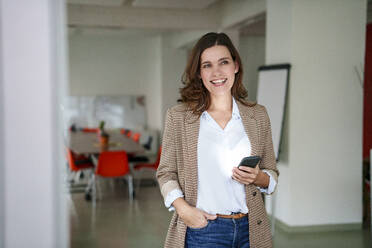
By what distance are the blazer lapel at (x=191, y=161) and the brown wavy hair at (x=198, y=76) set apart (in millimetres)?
71

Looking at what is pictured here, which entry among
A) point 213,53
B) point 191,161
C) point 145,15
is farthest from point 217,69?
point 145,15

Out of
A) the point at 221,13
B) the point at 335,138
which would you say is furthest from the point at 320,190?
the point at 221,13

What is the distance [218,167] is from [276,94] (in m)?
3.51

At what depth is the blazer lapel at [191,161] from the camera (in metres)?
1.74

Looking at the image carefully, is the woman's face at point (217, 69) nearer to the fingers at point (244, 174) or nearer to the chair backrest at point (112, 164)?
the fingers at point (244, 174)

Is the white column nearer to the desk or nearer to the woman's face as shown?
the woman's face

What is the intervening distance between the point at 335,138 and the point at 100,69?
854 centimetres

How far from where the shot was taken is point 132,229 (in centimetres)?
527

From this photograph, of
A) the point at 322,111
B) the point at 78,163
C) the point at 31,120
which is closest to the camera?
the point at 31,120

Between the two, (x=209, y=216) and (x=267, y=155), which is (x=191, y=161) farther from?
(x=267, y=155)

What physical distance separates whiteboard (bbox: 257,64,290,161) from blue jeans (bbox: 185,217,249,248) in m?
3.33

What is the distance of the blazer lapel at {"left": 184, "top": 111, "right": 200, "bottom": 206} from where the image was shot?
174 centimetres

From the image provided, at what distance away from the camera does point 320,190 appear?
5.14 m

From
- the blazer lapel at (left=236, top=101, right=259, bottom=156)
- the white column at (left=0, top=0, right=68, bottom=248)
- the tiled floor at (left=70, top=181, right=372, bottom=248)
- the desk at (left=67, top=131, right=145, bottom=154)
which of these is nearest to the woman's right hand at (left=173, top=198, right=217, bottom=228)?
the blazer lapel at (left=236, top=101, right=259, bottom=156)
